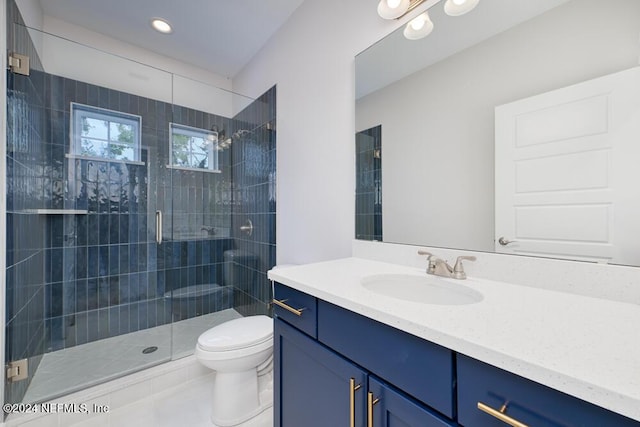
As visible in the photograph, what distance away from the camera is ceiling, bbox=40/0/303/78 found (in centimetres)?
185

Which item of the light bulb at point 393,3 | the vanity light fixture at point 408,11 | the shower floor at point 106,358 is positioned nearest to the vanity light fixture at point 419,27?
the vanity light fixture at point 408,11

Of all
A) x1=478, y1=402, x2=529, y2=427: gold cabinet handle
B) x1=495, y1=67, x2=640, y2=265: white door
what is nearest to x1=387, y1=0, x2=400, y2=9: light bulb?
x1=495, y1=67, x2=640, y2=265: white door

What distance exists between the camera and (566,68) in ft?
2.75

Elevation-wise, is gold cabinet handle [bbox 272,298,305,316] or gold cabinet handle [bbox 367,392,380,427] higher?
gold cabinet handle [bbox 272,298,305,316]

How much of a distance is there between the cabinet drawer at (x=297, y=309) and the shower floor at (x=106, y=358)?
51.5 inches

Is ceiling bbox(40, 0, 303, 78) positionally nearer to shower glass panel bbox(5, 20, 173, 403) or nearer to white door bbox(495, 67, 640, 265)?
shower glass panel bbox(5, 20, 173, 403)

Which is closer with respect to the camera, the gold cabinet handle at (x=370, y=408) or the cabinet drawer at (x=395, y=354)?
the cabinet drawer at (x=395, y=354)

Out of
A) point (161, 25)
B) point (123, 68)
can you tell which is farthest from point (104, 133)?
point (161, 25)

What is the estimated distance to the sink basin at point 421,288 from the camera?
932mm

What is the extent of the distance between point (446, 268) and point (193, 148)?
247cm

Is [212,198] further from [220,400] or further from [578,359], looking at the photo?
[578,359]

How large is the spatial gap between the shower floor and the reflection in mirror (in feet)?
6.05

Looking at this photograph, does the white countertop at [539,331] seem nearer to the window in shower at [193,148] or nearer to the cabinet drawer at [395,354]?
the cabinet drawer at [395,354]

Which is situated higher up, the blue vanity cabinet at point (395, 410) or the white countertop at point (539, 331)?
the white countertop at point (539, 331)
